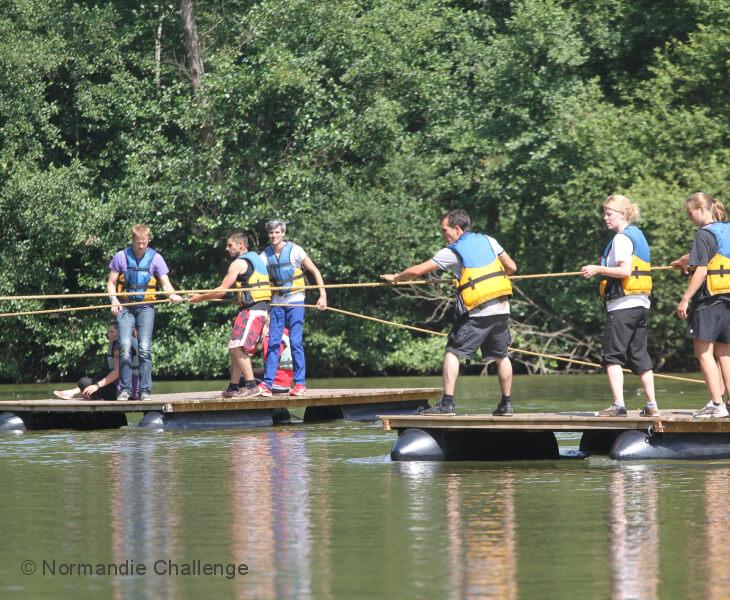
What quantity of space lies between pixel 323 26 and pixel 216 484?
1967 centimetres

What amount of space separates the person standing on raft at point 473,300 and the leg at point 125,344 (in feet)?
16.2

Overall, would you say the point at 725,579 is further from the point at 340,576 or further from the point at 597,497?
the point at 597,497

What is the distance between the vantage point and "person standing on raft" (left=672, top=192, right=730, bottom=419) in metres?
11.5

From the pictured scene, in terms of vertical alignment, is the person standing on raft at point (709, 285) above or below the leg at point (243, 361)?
above

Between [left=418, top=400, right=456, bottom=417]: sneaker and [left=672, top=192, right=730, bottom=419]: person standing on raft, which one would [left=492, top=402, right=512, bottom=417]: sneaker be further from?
[left=672, top=192, right=730, bottom=419]: person standing on raft

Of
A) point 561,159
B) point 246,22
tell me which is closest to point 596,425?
point 561,159

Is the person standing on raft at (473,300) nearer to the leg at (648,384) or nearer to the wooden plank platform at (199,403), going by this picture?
the leg at (648,384)

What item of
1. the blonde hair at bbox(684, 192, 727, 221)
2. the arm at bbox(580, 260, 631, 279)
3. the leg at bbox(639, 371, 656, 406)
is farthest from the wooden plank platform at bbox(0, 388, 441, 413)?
the blonde hair at bbox(684, 192, 727, 221)

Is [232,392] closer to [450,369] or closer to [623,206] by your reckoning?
[450,369]

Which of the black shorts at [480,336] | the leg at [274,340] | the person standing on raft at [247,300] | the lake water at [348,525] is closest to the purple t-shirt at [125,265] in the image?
the person standing on raft at [247,300]

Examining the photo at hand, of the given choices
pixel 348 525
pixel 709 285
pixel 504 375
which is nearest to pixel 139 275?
pixel 504 375

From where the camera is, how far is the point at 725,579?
6770 millimetres

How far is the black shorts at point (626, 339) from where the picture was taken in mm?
Answer: 11578

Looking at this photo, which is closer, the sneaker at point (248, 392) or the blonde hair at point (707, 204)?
the blonde hair at point (707, 204)
